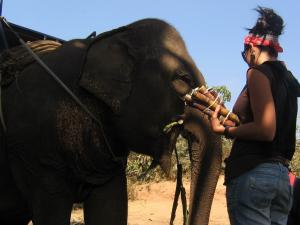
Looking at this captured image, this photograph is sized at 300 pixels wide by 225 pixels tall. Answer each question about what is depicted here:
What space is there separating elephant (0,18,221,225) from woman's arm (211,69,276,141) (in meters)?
1.02

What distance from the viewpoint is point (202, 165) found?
3.98 meters

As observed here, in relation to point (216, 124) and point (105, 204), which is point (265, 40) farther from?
point (105, 204)

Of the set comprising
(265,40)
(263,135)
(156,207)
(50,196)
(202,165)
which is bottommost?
(156,207)

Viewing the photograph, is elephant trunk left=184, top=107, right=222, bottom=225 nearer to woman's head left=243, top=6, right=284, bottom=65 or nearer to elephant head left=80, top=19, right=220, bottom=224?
elephant head left=80, top=19, right=220, bottom=224

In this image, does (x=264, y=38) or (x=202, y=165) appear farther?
(x=202, y=165)

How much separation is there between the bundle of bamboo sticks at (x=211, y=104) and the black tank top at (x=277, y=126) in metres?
0.05

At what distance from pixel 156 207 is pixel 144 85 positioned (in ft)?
24.9

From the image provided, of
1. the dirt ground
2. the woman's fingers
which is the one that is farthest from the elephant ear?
the dirt ground

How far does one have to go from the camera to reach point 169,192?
42.3ft

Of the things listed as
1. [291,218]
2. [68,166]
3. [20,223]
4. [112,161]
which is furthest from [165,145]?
[20,223]

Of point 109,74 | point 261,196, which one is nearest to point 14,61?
point 109,74

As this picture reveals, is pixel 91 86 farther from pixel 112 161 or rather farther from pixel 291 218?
pixel 291 218

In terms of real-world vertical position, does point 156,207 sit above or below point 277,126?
below

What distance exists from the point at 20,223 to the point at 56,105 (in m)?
1.28
